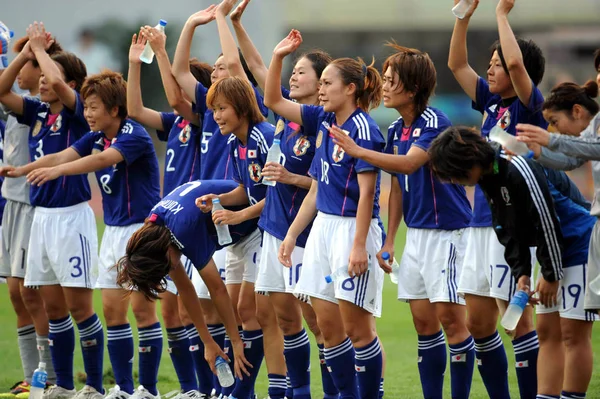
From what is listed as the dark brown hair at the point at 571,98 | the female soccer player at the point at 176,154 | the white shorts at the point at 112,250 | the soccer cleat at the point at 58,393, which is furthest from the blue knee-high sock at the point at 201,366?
the dark brown hair at the point at 571,98

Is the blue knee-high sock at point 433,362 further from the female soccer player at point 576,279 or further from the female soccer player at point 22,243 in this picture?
the female soccer player at point 22,243

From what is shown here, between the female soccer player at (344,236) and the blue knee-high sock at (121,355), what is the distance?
169cm

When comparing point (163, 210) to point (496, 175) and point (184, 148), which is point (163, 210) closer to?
point (184, 148)

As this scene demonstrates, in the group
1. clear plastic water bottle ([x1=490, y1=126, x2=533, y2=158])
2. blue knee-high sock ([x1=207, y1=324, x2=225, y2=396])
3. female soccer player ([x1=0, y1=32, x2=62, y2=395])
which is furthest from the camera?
female soccer player ([x1=0, y1=32, x2=62, y2=395])

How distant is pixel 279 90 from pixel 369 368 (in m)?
1.75

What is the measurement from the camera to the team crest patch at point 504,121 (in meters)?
5.62

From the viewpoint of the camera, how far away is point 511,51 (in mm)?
5363

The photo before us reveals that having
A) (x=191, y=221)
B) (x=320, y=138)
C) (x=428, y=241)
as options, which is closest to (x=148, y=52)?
(x=191, y=221)

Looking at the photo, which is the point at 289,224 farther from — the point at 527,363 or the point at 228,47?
the point at 527,363

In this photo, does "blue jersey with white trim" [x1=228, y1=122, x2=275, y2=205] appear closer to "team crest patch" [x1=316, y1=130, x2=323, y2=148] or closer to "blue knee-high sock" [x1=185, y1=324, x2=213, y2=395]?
"team crest patch" [x1=316, y1=130, x2=323, y2=148]

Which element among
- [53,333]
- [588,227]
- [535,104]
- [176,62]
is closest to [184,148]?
[176,62]

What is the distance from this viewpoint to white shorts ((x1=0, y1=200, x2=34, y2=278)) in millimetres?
7641

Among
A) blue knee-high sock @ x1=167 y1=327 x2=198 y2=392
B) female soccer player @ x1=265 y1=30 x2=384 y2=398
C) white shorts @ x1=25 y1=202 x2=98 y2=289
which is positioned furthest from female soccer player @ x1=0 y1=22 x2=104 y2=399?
female soccer player @ x1=265 y1=30 x2=384 y2=398

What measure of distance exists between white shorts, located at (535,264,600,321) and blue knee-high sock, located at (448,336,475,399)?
0.76 meters
